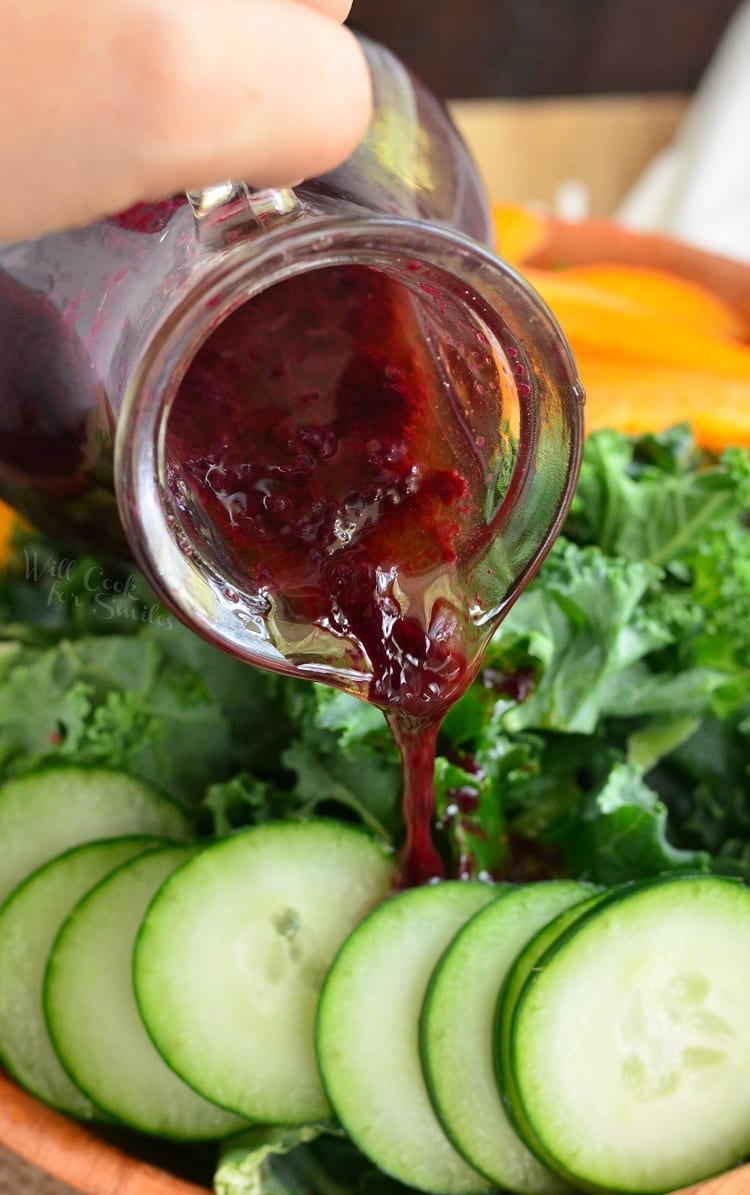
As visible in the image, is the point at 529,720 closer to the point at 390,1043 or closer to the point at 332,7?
the point at 390,1043

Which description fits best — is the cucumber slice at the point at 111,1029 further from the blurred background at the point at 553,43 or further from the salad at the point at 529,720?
the blurred background at the point at 553,43

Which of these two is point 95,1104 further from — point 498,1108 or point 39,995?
point 498,1108

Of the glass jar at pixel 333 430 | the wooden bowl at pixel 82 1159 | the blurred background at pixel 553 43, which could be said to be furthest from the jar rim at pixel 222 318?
the blurred background at pixel 553 43

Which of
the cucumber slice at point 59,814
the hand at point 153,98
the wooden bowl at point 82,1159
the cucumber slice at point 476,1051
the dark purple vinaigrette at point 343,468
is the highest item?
the hand at point 153,98

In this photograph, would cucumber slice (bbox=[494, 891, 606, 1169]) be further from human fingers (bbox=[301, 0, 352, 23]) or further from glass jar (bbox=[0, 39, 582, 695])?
human fingers (bbox=[301, 0, 352, 23])

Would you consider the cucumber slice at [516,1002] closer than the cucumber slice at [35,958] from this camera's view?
Yes

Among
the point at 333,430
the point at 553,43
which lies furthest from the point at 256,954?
the point at 553,43
